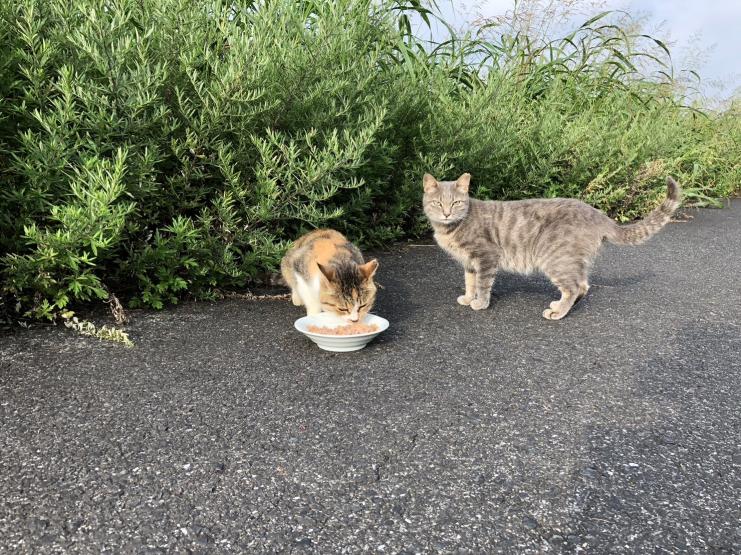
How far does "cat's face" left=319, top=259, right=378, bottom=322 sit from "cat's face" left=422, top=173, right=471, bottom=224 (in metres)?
1.25

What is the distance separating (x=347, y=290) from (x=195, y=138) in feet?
4.19

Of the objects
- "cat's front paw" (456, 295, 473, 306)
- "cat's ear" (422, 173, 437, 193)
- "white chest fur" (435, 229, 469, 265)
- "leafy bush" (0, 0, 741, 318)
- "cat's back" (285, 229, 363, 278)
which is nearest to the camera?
"leafy bush" (0, 0, 741, 318)

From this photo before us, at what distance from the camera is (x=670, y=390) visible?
2754mm

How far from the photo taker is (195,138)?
3322 mm

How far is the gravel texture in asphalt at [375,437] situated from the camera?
1.73 metres

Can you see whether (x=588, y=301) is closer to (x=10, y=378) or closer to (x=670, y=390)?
(x=670, y=390)

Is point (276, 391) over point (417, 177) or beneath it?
beneath

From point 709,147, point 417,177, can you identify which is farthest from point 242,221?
point 709,147

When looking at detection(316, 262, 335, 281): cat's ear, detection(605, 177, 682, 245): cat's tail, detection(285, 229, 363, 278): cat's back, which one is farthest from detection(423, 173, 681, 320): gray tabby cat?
detection(316, 262, 335, 281): cat's ear

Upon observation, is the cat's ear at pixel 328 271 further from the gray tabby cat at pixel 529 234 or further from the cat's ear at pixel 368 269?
the gray tabby cat at pixel 529 234

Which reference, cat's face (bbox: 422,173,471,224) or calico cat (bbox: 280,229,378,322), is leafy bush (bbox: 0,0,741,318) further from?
cat's face (bbox: 422,173,471,224)

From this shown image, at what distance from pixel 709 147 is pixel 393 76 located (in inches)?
291

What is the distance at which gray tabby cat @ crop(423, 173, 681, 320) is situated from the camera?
154 inches

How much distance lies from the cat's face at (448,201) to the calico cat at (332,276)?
968mm
